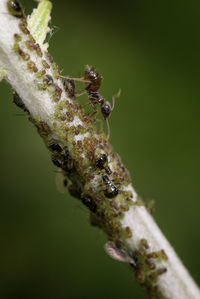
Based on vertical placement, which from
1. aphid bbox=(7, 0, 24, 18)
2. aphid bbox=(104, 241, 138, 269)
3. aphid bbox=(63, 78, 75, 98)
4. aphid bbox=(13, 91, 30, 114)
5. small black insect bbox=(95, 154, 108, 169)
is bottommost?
aphid bbox=(104, 241, 138, 269)

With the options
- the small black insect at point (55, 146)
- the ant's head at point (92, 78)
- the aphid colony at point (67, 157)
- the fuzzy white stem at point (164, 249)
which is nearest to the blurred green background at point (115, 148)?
the ant's head at point (92, 78)

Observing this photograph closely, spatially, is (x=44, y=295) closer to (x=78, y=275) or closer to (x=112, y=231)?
(x=78, y=275)

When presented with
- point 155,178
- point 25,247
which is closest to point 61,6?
point 155,178

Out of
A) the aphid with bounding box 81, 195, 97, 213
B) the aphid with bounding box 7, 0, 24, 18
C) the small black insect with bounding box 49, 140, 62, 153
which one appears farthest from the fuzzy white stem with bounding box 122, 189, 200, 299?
the aphid with bounding box 7, 0, 24, 18

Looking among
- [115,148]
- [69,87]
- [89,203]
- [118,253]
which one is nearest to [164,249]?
[118,253]

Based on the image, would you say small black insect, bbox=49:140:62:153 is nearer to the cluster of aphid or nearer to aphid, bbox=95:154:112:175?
the cluster of aphid
